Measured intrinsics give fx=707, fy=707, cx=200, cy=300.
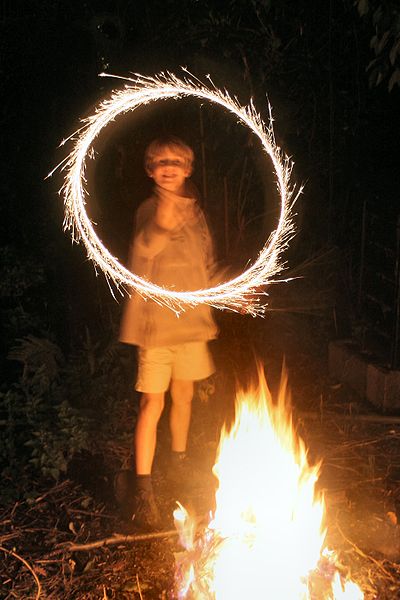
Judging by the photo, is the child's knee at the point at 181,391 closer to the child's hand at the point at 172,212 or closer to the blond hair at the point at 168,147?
the child's hand at the point at 172,212

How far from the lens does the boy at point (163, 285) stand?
4.13 metres

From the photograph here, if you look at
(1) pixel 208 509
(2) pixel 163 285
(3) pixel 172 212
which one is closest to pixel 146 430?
(1) pixel 208 509

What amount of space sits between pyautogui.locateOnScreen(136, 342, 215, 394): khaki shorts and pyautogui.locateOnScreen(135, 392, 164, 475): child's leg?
0.26ft

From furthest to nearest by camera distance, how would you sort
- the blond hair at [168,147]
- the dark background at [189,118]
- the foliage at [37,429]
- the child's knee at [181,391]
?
the dark background at [189,118]
the foliage at [37,429]
the child's knee at [181,391]
the blond hair at [168,147]

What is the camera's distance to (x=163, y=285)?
425 cm

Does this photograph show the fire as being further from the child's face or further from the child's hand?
the child's face

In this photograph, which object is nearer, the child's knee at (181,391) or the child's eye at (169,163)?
the child's eye at (169,163)

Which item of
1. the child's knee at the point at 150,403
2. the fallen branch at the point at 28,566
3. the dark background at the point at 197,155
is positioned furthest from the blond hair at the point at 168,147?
the fallen branch at the point at 28,566

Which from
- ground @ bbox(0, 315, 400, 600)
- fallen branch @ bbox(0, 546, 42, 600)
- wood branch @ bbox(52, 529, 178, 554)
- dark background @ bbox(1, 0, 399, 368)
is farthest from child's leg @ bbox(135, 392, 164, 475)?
dark background @ bbox(1, 0, 399, 368)

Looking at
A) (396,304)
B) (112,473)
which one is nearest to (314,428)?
(396,304)

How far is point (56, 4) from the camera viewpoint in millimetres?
5742

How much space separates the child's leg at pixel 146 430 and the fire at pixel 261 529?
498 mm

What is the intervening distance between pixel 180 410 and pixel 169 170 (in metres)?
1.61

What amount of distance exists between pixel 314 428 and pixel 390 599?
202 centimetres
